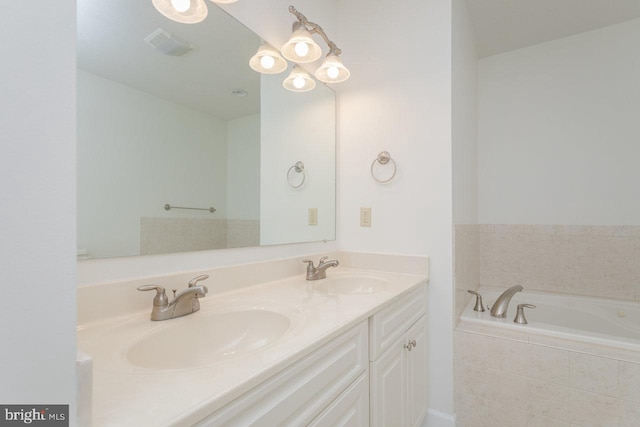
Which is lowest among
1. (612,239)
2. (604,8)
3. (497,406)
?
(497,406)

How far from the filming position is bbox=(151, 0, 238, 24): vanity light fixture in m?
0.96

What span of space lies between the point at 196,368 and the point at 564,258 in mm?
2665

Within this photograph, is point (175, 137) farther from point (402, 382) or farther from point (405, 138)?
point (402, 382)

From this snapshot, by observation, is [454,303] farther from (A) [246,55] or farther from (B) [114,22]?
(B) [114,22]

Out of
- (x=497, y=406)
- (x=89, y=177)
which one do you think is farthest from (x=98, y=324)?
(x=497, y=406)

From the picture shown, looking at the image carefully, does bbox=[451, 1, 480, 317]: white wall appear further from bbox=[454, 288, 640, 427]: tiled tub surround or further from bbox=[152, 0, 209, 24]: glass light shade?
bbox=[152, 0, 209, 24]: glass light shade

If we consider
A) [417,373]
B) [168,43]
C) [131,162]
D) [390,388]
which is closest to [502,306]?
[417,373]

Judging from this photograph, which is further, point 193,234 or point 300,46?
point 300,46

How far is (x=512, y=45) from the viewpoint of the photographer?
2.32 m

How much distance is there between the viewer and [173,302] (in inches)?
34.2

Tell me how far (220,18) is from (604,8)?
97.2 inches

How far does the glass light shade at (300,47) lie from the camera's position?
51.5 inches

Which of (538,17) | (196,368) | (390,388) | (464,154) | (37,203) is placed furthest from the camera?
(538,17)

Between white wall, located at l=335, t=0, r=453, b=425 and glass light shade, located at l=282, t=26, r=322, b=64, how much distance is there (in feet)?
1.72
